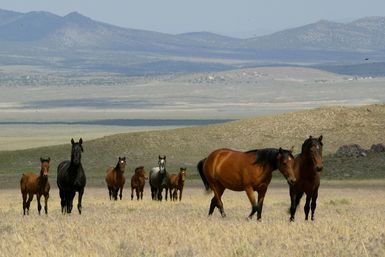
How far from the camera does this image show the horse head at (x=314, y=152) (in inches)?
764

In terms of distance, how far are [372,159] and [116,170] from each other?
23157 millimetres

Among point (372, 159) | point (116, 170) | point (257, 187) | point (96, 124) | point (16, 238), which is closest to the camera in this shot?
point (16, 238)

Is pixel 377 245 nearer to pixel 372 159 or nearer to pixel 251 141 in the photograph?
pixel 372 159

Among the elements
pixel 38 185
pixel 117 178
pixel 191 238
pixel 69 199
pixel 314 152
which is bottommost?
pixel 117 178

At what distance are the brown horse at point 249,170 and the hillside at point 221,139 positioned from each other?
36527 millimetres

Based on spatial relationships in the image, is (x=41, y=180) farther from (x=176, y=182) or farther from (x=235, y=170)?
(x=176, y=182)

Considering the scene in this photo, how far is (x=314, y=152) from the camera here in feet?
64.0

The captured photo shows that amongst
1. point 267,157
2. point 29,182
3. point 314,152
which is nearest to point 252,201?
point 267,157

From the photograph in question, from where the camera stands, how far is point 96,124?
14488 cm

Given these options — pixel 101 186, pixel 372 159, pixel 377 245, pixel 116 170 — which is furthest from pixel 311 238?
pixel 372 159

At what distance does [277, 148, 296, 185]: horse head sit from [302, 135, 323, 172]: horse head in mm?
389

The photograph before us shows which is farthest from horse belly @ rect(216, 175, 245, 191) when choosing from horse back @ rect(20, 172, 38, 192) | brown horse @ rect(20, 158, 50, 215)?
horse back @ rect(20, 172, 38, 192)

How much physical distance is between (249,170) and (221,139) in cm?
4699

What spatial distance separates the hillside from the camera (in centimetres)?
6216
